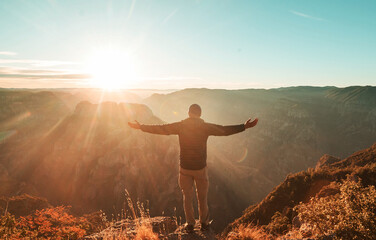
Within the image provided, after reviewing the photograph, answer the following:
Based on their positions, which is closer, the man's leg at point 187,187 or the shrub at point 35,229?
the shrub at point 35,229

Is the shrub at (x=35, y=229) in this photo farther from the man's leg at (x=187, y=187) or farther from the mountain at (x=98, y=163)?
the mountain at (x=98, y=163)

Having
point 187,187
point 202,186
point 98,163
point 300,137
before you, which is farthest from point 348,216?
point 300,137

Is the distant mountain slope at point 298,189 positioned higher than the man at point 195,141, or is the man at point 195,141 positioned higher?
the man at point 195,141

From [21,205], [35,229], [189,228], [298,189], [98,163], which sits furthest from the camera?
[98,163]

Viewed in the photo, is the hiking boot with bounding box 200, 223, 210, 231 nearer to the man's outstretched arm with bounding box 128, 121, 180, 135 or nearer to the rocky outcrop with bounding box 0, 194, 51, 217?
the man's outstretched arm with bounding box 128, 121, 180, 135

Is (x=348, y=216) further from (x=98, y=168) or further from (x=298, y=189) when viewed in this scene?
(x=98, y=168)

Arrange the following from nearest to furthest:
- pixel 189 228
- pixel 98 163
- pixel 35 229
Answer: pixel 189 228
pixel 35 229
pixel 98 163

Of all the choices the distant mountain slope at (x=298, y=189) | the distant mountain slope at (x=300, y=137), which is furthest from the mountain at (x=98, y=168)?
the distant mountain slope at (x=300, y=137)

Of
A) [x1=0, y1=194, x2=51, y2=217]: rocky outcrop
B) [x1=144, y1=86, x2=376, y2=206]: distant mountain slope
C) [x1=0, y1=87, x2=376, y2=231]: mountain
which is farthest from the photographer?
[x1=144, y1=86, x2=376, y2=206]: distant mountain slope

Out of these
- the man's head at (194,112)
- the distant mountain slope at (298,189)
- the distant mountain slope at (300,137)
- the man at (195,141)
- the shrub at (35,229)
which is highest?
the man's head at (194,112)

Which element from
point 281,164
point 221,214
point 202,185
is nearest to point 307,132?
point 281,164

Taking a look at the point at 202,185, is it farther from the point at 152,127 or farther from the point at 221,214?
the point at 221,214

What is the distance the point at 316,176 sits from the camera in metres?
18.4

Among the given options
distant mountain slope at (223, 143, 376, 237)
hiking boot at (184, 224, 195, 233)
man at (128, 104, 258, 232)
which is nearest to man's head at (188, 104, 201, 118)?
man at (128, 104, 258, 232)
